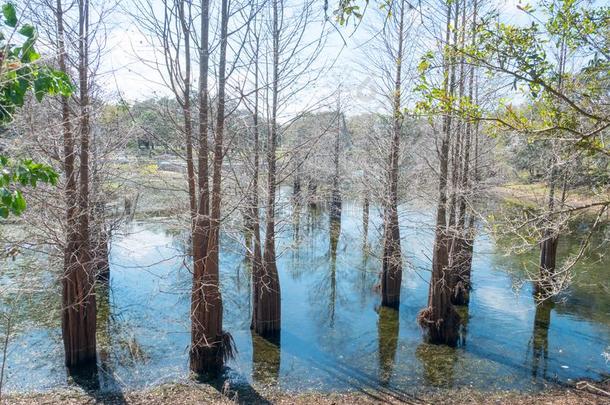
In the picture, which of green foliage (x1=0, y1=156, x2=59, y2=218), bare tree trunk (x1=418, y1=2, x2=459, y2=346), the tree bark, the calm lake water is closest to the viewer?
green foliage (x1=0, y1=156, x2=59, y2=218)

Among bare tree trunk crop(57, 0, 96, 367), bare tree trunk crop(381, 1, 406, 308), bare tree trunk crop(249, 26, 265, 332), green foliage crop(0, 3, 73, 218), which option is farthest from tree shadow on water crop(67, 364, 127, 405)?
bare tree trunk crop(381, 1, 406, 308)

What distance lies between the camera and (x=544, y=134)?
4582 mm

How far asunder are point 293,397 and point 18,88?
6641mm

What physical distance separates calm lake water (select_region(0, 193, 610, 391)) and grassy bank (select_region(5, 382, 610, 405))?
0.37m

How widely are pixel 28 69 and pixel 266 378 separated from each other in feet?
23.2

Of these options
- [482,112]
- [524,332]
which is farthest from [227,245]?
[482,112]

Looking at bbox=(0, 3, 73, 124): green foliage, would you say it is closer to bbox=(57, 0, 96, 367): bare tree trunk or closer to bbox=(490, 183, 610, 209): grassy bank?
bbox=(57, 0, 96, 367): bare tree trunk

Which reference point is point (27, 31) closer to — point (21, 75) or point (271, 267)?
point (21, 75)

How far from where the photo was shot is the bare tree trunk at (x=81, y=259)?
26.1ft

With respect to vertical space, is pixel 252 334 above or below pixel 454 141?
below

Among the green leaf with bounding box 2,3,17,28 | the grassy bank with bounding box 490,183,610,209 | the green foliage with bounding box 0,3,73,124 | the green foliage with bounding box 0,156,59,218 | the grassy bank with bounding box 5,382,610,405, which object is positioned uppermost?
the green leaf with bounding box 2,3,17,28

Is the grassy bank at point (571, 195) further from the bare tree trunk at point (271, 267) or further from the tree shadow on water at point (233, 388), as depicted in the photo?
the tree shadow on water at point (233, 388)

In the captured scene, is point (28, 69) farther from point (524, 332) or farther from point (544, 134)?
point (524, 332)

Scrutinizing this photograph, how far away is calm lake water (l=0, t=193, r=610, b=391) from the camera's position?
8531 mm
